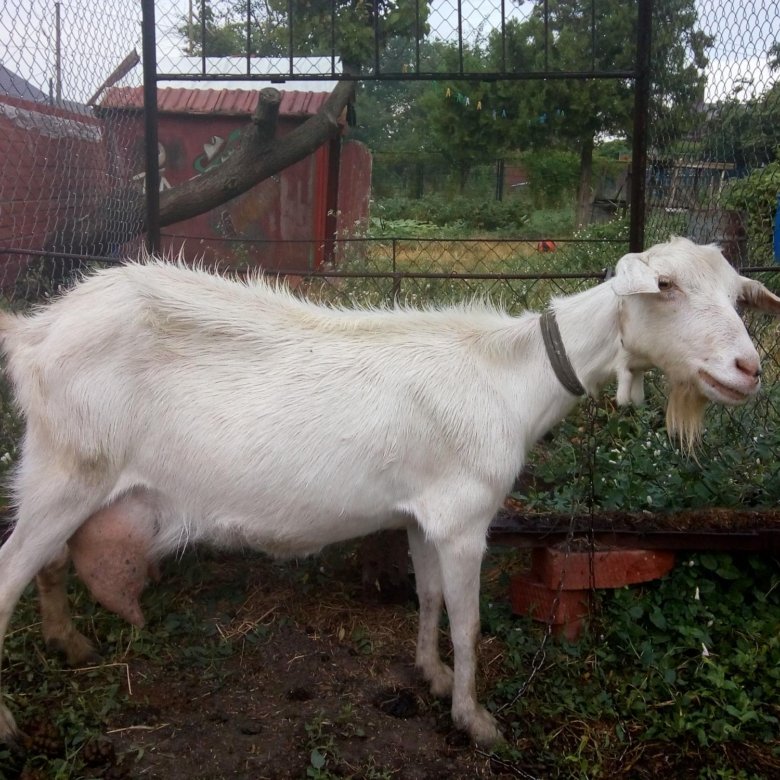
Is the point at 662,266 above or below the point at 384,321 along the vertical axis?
above

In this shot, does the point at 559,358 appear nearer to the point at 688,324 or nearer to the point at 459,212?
the point at 688,324

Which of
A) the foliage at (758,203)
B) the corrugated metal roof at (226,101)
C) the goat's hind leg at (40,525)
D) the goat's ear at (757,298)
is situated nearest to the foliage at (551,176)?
the corrugated metal roof at (226,101)

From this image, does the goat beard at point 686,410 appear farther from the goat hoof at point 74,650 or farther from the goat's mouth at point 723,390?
the goat hoof at point 74,650

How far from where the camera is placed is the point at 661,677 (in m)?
3.44

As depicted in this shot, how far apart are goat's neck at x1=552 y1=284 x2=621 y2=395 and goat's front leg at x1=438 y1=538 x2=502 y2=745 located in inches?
28.6

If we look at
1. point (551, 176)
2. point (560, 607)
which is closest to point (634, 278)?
point (560, 607)

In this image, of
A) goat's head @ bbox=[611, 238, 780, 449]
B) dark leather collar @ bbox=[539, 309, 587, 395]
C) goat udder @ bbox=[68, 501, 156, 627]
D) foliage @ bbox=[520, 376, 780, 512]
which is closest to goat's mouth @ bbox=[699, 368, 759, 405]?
goat's head @ bbox=[611, 238, 780, 449]

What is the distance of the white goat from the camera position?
2924mm

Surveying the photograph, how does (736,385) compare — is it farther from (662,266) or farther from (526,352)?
(526,352)

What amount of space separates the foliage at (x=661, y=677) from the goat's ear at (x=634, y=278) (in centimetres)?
158

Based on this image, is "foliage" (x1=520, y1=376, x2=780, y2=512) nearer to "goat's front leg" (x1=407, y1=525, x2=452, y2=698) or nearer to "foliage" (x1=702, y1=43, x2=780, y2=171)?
"goat's front leg" (x1=407, y1=525, x2=452, y2=698)

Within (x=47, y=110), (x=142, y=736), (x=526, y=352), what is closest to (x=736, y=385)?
(x=526, y=352)

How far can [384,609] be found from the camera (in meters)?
3.96

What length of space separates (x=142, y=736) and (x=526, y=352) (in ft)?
6.55
